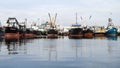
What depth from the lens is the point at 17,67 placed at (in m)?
35.9

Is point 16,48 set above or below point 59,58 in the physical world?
below

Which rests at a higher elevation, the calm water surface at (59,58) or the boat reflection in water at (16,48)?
the calm water surface at (59,58)

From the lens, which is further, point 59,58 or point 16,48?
point 16,48

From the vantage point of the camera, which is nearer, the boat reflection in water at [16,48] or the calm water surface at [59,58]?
the calm water surface at [59,58]

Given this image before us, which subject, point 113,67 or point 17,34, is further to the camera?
point 17,34

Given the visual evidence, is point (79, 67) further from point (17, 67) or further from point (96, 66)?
point (17, 67)

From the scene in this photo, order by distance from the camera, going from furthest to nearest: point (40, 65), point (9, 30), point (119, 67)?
point (9, 30) < point (40, 65) < point (119, 67)

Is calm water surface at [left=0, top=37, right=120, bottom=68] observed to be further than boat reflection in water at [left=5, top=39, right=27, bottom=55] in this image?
No

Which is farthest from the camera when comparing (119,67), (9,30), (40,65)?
(9,30)

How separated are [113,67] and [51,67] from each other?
264 inches

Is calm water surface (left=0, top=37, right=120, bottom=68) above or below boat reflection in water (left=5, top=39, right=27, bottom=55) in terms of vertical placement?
above

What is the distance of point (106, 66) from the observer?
36.1 metres

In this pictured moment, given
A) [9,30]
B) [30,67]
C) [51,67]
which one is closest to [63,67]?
[51,67]

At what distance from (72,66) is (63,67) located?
1364 millimetres
